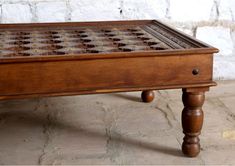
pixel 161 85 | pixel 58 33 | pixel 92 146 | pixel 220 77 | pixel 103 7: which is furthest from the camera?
pixel 220 77

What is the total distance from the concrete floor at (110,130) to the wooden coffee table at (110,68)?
0.19 m

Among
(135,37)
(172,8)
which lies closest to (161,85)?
(135,37)

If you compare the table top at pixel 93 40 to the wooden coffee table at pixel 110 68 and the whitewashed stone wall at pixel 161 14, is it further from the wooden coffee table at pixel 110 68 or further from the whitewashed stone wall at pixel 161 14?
the whitewashed stone wall at pixel 161 14

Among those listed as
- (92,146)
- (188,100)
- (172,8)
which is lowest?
(92,146)

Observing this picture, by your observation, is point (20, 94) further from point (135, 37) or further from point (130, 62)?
point (135, 37)

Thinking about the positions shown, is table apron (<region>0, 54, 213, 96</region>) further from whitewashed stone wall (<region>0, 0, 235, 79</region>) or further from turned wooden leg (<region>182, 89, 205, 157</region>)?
whitewashed stone wall (<region>0, 0, 235, 79</region>)

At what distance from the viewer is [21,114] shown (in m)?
2.58

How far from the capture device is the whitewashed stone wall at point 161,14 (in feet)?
9.36

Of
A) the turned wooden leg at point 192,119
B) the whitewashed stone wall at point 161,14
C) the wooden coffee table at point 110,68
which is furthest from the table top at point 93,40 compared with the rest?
the whitewashed stone wall at point 161,14

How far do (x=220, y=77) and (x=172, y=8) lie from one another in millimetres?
664

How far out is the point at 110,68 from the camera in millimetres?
1786

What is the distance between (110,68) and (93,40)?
1.26 ft

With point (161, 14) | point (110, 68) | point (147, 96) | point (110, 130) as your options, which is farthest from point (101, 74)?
point (161, 14)

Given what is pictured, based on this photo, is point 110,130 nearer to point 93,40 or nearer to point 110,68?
point 93,40
